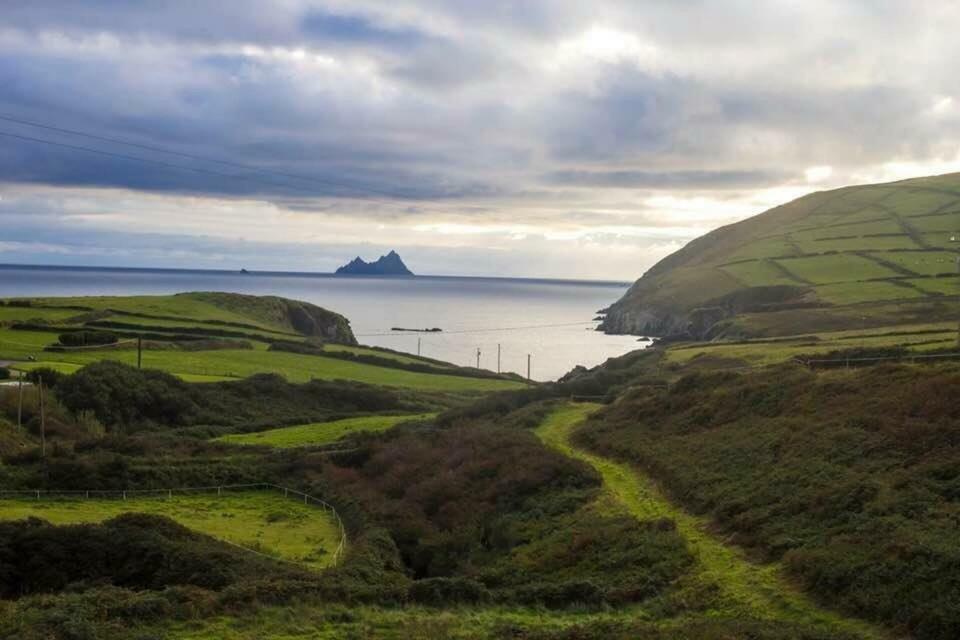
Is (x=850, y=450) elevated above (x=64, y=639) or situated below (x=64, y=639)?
above

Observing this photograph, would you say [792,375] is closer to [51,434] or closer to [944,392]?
[944,392]

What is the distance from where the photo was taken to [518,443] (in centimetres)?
3647

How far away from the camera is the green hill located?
9200 cm

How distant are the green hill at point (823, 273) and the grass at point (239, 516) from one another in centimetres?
5883

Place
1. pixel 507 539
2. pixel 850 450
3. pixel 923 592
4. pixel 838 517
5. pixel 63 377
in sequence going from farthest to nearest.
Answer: pixel 63 377 < pixel 507 539 < pixel 850 450 < pixel 838 517 < pixel 923 592

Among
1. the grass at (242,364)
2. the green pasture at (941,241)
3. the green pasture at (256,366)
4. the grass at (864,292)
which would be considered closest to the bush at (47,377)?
the green pasture at (256,366)

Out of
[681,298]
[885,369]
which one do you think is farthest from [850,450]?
[681,298]

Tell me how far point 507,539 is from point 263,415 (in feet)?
122

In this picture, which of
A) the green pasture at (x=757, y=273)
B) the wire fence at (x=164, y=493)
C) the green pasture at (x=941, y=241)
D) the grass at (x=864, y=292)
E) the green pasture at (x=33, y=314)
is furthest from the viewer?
the green pasture at (x=757, y=273)

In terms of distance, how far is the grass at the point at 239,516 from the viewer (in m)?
29.2

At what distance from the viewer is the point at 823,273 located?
412 feet

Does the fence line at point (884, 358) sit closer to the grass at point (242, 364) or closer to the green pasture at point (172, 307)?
the grass at point (242, 364)

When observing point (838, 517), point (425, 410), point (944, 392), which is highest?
point (944, 392)

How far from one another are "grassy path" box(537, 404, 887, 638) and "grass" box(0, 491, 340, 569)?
1009 centimetres
